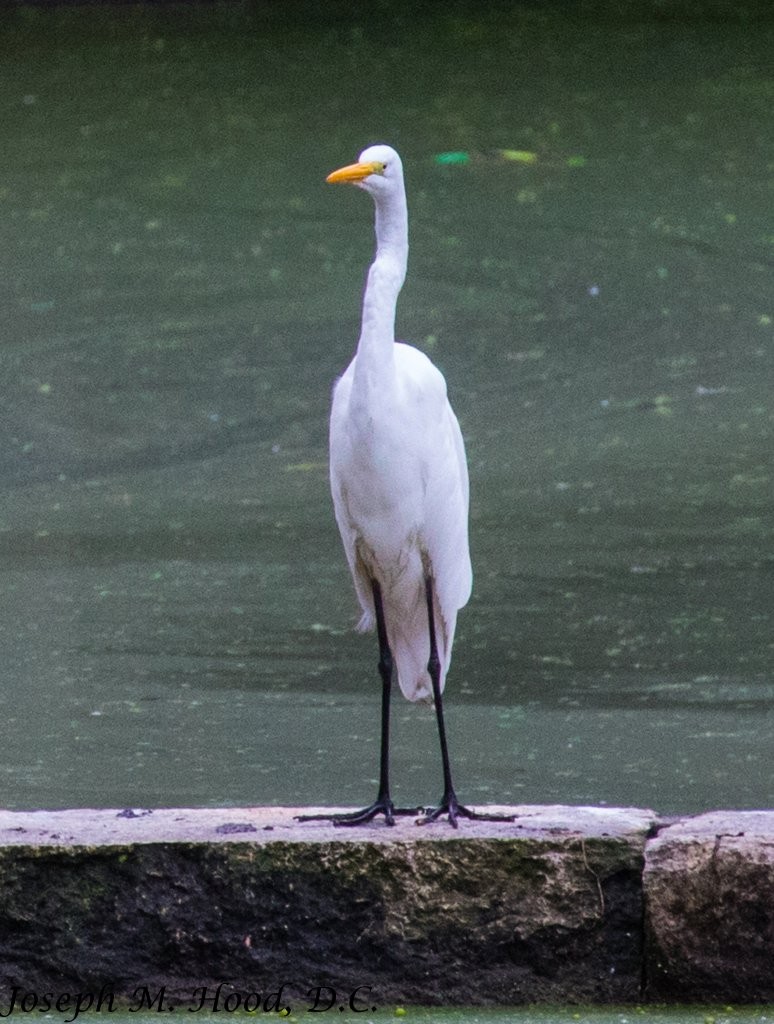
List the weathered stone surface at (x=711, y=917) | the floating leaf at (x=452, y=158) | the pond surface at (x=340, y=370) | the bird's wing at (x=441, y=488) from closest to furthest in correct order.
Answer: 1. the weathered stone surface at (x=711, y=917)
2. the bird's wing at (x=441, y=488)
3. the pond surface at (x=340, y=370)
4. the floating leaf at (x=452, y=158)

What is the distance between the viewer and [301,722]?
4.95m

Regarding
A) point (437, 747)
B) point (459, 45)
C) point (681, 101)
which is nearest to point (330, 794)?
point (437, 747)

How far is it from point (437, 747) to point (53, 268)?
4953 millimetres

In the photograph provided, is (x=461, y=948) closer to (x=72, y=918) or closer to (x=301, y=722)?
(x=72, y=918)

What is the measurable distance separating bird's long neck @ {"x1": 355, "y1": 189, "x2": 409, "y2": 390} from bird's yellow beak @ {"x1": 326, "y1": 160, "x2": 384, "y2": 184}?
0.19 ft

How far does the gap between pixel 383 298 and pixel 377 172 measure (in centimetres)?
24

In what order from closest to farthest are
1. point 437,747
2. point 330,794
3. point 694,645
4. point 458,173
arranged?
point 330,794 < point 437,747 < point 694,645 < point 458,173

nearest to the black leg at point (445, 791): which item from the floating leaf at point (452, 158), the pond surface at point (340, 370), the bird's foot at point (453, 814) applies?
the bird's foot at point (453, 814)

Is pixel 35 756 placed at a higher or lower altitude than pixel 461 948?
lower

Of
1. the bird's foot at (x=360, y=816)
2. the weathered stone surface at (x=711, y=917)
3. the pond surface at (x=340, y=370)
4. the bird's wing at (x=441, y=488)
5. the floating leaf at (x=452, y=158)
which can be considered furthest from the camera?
the floating leaf at (x=452, y=158)

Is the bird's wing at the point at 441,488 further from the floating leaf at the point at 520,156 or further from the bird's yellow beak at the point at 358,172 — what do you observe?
the floating leaf at the point at 520,156

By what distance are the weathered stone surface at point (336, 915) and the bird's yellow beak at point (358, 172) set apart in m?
1.16

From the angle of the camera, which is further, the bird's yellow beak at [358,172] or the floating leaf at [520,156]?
the floating leaf at [520,156]

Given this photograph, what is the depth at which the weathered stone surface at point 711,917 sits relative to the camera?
10.5ft
